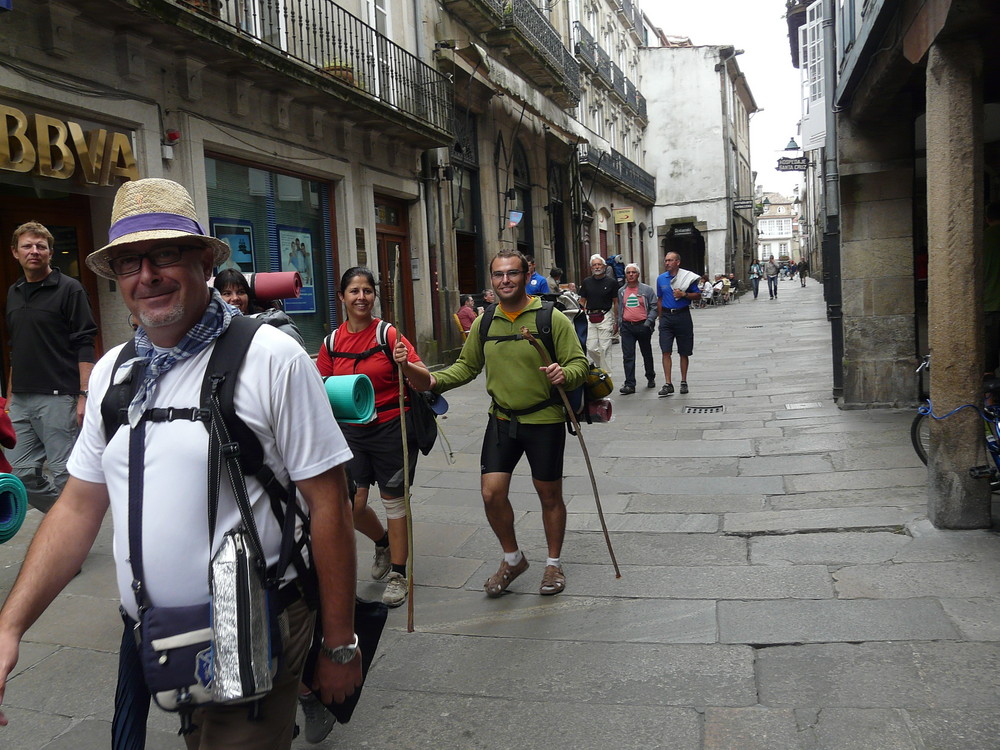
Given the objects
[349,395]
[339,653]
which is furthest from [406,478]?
[339,653]

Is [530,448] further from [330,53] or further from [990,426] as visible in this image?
[330,53]

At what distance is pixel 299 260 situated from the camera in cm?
→ 1241

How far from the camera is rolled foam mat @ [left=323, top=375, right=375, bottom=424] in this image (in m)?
2.62

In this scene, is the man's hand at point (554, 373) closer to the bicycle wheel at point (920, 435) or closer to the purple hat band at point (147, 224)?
the purple hat band at point (147, 224)

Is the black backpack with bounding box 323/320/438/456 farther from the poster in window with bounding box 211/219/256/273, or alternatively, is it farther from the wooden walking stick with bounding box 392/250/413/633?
the poster in window with bounding box 211/219/256/273

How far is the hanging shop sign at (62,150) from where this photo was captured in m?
7.26

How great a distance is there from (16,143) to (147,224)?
249 inches

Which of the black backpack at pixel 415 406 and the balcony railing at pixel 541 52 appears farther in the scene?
the balcony railing at pixel 541 52

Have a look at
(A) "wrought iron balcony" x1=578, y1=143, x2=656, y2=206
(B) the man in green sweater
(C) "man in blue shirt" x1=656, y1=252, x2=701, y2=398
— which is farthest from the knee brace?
(A) "wrought iron balcony" x1=578, y1=143, x2=656, y2=206

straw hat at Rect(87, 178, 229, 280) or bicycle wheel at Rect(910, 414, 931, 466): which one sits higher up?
straw hat at Rect(87, 178, 229, 280)

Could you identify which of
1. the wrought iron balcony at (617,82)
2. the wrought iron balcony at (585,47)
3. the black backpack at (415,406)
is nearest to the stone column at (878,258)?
the black backpack at (415,406)

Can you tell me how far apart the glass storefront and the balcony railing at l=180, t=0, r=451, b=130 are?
156cm

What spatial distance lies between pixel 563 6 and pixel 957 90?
22.4m

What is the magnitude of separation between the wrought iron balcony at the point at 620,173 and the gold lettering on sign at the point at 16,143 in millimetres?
20804
